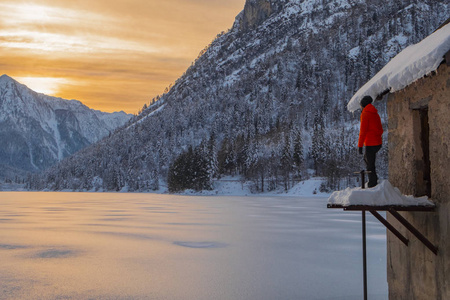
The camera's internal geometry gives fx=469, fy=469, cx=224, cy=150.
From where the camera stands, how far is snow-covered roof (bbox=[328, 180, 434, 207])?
9461 mm

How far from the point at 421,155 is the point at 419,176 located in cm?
47

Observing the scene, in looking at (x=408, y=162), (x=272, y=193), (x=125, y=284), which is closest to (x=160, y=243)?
(x=125, y=284)

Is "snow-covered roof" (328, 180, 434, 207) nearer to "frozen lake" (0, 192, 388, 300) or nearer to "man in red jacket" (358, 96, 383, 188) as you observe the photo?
"man in red jacket" (358, 96, 383, 188)

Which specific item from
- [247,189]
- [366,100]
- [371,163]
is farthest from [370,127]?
[247,189]

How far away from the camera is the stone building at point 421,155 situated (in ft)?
29.7

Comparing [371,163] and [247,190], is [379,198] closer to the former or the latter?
[371,163]

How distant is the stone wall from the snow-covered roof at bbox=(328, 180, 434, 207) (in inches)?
16.3

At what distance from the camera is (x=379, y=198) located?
9.61m

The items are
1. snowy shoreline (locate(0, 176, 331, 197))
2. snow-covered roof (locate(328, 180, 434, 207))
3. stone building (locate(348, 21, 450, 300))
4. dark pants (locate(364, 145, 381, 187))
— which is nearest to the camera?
stone building (locate(348, 21, 450, 300))

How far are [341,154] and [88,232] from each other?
11752 centimetres

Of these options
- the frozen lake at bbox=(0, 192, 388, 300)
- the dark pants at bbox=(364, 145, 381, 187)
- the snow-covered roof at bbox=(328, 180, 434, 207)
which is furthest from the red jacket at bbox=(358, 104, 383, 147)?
the frozen lake at bbox=(0, 192, 388, 300)

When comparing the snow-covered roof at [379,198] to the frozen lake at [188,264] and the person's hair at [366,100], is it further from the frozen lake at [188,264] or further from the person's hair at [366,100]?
the frozen lake at [188,264]

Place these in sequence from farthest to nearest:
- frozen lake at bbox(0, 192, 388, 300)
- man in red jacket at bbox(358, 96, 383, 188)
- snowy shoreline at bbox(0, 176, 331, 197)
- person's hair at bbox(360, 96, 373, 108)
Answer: snowy shoreline at bbox(0, 176, 331, 197)
frozen lake at bbox(0, 192, 388, 300)
person's hair at bbox(360, 96, 373, 108)
man in red jacket at bbox(358, 96, 383, 188)

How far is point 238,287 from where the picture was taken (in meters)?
14.1
